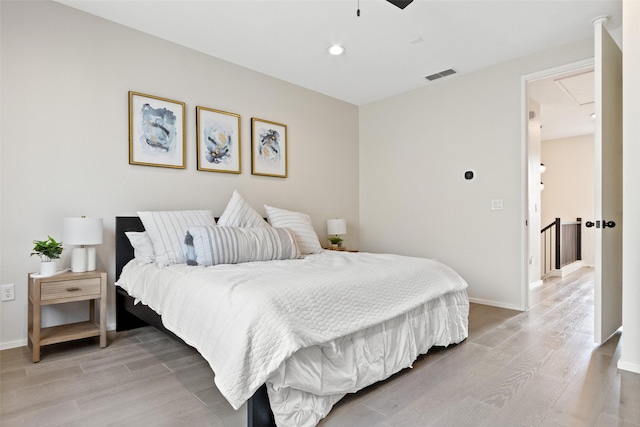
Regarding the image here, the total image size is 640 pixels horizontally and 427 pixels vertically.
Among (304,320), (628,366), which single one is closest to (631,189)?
(628,366)

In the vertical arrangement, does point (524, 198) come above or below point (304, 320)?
above

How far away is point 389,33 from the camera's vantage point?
123 inches

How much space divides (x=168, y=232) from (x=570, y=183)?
772 centimetres

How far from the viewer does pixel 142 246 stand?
9.25ft

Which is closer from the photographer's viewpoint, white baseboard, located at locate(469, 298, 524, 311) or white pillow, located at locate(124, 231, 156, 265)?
white pillow, located at locate(124, 231, 156, 265)

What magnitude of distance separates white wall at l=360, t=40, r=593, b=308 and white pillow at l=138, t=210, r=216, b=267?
9.08 feet

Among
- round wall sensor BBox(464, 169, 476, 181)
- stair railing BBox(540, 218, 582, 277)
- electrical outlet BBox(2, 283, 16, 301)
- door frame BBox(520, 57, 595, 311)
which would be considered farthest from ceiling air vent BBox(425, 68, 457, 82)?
electrical outlet BBox(2, 283, 16, 301)

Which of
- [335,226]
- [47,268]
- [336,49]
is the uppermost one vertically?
[336,49]

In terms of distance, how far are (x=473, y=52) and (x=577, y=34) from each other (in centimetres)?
87

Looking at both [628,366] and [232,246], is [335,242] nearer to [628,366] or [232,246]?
[232,246]

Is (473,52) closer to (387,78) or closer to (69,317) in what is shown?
(387,78)

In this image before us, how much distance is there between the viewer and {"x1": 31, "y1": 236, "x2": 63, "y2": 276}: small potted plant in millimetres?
2430

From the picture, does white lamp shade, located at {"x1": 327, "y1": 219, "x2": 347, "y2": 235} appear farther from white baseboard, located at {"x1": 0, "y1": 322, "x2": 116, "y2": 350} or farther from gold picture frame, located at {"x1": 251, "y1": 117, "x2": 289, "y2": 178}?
white baseboard, located at {"x1": 0, "y1": 322, "x2": 116, "y2": 350}

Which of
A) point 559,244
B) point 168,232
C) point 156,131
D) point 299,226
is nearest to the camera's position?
point 168,232
